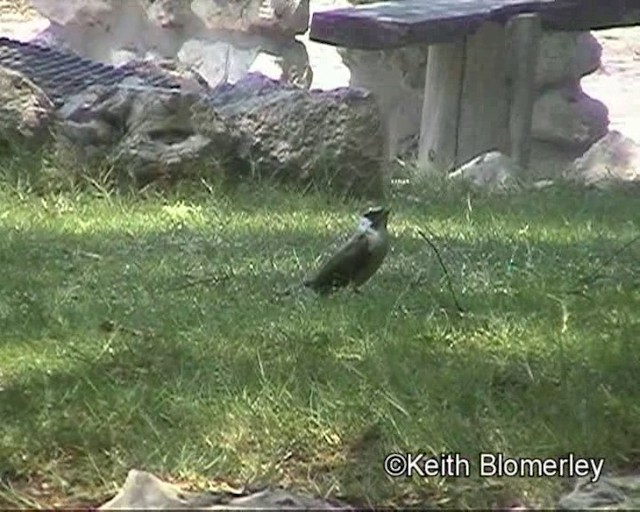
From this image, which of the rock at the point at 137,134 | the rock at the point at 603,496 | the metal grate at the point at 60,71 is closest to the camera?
the rock at the point at 603,496

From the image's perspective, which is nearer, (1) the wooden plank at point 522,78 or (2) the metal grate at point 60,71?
(2) the metal grate at point 60,71

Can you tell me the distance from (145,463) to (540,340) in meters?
0.99

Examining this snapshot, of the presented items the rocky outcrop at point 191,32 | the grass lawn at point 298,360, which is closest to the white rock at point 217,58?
the rocky outcrop at point 191,32

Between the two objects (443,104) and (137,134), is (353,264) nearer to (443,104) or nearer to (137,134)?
(137,134)

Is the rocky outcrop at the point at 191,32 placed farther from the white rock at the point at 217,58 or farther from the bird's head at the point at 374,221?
the bird's head at the point at 374,221

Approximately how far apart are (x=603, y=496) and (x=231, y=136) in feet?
11.7

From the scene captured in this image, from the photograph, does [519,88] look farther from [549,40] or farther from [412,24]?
[549,40]

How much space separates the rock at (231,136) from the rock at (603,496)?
3.24 m

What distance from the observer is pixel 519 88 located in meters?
7.50

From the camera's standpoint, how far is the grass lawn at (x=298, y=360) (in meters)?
2.35

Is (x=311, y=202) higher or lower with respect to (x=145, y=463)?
lower

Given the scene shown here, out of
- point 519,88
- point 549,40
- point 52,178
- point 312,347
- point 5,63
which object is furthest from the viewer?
point 549,40

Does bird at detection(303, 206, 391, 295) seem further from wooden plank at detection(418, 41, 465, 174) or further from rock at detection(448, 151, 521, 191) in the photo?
wooden plank at detection(418, 41, 465, 174)

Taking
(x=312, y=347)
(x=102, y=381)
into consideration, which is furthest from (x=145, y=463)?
(x=312, y=347)
